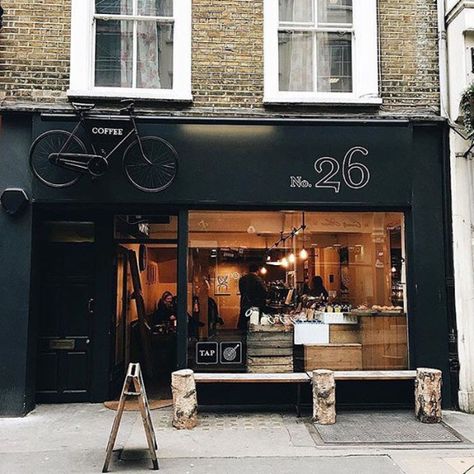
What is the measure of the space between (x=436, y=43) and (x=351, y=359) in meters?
5.09

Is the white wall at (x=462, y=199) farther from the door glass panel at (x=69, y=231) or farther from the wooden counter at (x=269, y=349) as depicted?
the door glass panel at (x=69, y=231)

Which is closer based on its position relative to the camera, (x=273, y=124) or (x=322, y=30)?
(x=273, y=124)

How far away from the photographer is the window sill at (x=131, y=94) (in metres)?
8.03

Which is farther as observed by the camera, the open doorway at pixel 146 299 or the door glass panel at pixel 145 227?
the open doorway at pixel 146 299

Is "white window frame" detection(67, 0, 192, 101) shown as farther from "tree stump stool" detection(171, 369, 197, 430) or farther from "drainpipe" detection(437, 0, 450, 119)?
"tree stump stool" detection(171, 369, 197, 430)

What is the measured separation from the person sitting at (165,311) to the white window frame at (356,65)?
15.8 ft

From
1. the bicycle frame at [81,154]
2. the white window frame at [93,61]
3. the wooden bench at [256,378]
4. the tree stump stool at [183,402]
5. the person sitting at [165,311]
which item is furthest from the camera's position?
the person sitting at [165,311]

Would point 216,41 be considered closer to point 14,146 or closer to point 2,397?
point 14,146

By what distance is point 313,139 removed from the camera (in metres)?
8.10

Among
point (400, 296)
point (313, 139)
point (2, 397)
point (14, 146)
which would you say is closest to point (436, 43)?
point (313, 139)

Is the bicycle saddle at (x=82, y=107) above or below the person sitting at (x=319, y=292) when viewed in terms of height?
above

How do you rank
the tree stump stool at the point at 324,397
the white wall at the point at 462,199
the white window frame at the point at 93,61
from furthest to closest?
the white window frame at the point at 93,61 → the white wall at the point at 462,199 → the tree stump stool at the point at 324,397

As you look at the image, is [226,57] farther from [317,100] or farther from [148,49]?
[317,100]

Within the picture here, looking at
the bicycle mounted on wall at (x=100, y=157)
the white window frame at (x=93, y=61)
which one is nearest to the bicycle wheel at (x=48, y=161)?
the bicycle mounted on wall at (x=100, y=157)
